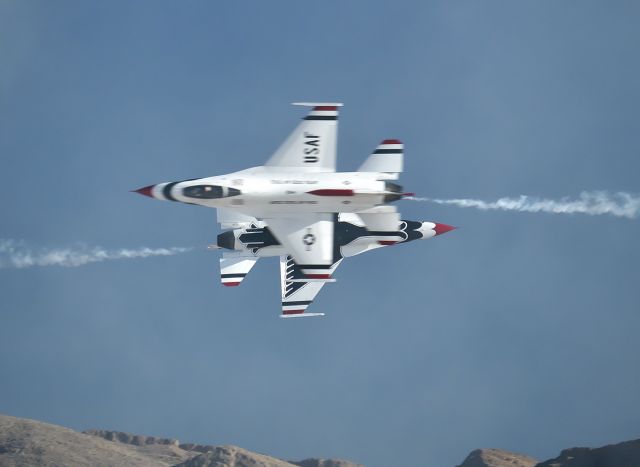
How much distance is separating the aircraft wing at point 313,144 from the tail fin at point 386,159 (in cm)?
645

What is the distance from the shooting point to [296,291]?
95375 mm

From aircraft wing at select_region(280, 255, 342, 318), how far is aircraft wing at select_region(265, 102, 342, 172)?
55.2 ft

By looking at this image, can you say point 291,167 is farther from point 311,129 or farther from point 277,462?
point 277,462

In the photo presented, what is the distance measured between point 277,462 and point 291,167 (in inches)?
1385

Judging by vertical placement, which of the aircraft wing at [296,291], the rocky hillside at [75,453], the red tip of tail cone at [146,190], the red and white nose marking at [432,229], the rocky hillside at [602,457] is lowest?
the rocky hillside at [75,453]

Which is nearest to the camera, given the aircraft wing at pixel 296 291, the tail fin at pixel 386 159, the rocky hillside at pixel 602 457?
the rocky hillside at pixel 602 457

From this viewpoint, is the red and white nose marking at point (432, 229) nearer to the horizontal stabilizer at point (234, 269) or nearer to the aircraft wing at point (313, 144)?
the horizontal stabilizer at point (234, 269)

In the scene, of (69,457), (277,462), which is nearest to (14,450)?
(69,457)

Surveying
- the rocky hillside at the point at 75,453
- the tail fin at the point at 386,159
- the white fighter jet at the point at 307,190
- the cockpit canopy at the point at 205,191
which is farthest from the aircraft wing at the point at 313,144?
the rocky hillside at the point at 75,453

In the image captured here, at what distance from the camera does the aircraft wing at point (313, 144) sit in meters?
79.3

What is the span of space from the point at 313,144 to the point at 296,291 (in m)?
19.5

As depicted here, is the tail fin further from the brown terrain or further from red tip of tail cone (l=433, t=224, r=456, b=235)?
the brown terrain

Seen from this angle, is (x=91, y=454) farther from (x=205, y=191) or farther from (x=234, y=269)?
(x=205, y=191)

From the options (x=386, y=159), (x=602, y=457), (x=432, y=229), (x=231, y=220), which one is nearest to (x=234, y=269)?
(x=231, y=220)
